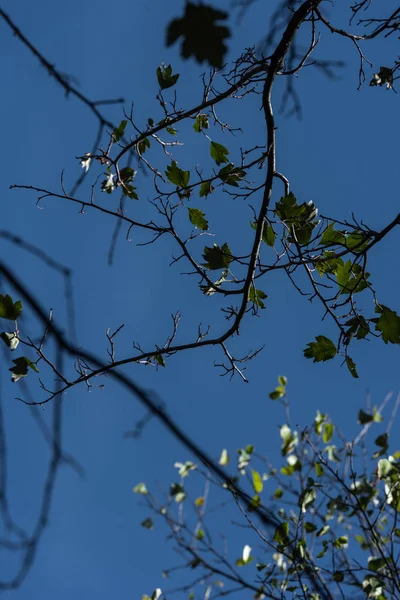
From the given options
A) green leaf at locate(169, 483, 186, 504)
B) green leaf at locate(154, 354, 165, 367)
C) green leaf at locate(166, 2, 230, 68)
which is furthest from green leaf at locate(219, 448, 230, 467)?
green leaf at locate(166, 2, 230, 68)

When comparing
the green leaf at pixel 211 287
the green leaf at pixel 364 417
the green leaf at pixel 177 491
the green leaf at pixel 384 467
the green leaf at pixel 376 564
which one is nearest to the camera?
the green leaf at pixel 211 287

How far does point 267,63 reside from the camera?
6.49 feet

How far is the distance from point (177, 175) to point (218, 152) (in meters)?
0.17

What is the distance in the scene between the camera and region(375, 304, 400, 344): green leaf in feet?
6.33

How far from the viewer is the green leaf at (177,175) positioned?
203 cm

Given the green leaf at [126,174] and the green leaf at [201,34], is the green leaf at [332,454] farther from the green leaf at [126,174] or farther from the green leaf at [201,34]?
the green leaf at [201,34]

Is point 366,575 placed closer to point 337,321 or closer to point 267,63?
point 337,321

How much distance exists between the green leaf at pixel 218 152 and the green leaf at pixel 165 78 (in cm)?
24

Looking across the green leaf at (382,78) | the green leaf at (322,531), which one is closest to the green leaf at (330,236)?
the green leaf at (382,78)

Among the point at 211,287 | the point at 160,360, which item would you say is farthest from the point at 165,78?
the point at 160,360

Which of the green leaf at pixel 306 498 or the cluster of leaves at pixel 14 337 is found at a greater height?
the cluster of leaves at pixel 14 337

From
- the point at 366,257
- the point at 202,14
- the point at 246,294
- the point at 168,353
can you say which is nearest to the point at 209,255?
the point at 246,294

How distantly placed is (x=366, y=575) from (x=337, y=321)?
1.63 meters

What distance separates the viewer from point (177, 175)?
2.04 meters
